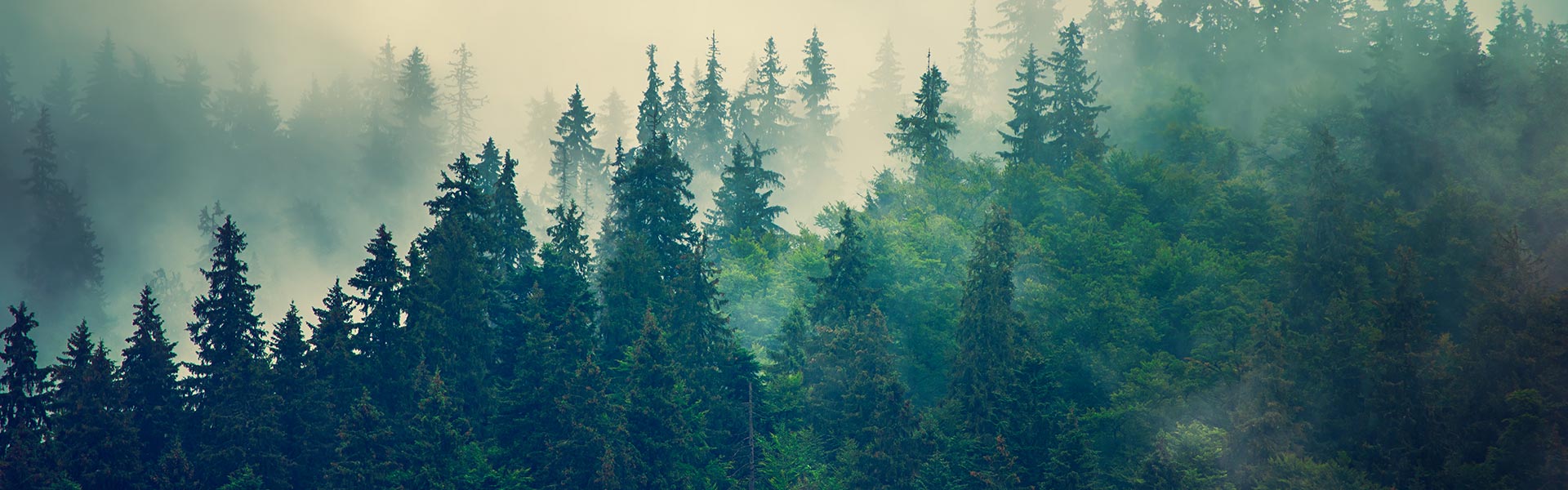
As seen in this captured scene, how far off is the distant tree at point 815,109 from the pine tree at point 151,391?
61.7m

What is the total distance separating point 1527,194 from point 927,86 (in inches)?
1221

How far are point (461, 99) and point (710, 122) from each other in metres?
46.6

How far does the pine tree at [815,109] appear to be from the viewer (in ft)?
324

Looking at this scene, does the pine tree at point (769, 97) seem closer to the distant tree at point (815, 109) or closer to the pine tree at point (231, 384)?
the distant tree at point (815, 109)

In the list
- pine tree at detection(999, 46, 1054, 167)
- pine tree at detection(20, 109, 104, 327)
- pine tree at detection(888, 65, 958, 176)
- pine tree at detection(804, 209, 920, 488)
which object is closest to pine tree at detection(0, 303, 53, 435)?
pine tree at detection(804, 209, 920, 488)

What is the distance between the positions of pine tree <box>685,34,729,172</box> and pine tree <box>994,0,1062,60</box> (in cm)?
3426

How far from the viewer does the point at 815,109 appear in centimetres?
9931

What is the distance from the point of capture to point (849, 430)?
4653cm

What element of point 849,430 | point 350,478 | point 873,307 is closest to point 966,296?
point 873,307

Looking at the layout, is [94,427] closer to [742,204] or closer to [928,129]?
[742,204]

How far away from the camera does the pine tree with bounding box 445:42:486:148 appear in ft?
405

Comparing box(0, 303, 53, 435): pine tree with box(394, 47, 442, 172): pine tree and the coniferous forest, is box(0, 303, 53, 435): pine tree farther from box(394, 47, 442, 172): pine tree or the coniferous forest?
box(394, 47, 442, 172): pine tree

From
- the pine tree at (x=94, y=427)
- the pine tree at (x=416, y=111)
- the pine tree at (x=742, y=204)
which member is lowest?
the pine tree at (x=94, y=427)

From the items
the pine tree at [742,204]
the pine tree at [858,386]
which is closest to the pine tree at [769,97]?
the pine tree at [742,204]
